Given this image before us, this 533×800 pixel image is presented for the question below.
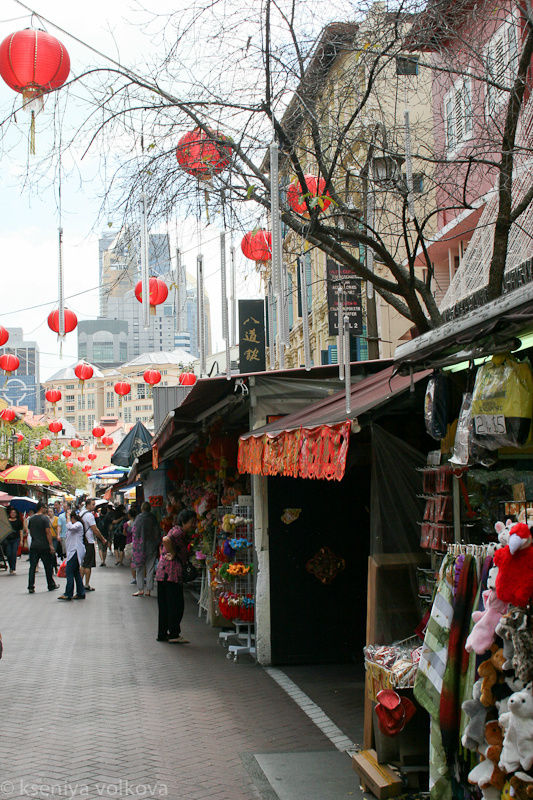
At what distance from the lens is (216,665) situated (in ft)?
31.8

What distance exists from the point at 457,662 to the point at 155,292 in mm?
8406

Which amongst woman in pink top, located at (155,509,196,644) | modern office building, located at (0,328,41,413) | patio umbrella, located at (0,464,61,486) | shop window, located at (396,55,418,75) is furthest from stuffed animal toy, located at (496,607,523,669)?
patio umbrella, located at (0,464,61,486)

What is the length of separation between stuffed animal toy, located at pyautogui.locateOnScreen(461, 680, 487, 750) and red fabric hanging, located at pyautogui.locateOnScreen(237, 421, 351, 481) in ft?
6.23

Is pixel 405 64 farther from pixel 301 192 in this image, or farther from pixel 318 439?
pixel 318 439

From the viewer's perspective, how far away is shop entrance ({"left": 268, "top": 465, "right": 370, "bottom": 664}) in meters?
9.52

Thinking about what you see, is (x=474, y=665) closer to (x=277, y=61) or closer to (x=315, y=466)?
(x=315, y=466)

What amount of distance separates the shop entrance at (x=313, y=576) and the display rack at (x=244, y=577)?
0.62 meters

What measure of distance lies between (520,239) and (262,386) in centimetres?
402

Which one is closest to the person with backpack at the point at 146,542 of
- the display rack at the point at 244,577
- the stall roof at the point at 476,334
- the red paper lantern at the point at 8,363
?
the display rack at the point at 244,577

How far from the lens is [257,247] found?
9.74m

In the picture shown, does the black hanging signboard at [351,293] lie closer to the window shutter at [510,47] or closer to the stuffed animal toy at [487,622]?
the window shutter at [510,47]

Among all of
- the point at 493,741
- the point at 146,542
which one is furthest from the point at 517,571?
the point at 146,542

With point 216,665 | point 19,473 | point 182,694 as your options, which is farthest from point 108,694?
point 19,473

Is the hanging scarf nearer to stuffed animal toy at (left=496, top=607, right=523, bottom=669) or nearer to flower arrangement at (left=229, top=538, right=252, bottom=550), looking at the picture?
stuffed animal toy at (left=496, top=607, right=523, bottom=669)
